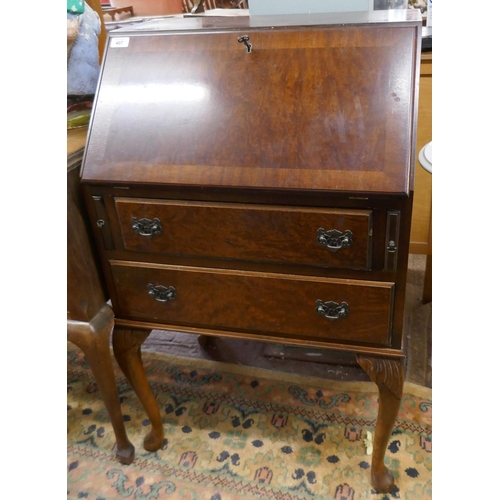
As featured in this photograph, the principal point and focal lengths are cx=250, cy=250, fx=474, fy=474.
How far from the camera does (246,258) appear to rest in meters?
0.97

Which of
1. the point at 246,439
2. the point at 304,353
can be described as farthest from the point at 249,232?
the point at 304,353

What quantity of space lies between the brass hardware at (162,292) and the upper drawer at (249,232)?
9cm

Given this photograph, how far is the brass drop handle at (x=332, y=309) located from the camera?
3.14 ft

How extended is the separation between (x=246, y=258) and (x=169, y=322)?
0.95 feet

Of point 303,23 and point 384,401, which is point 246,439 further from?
point 303,23

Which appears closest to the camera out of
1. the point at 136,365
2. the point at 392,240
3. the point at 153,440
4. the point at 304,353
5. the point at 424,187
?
the point at 392,240

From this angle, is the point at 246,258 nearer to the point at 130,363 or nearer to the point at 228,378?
the point at 130,363

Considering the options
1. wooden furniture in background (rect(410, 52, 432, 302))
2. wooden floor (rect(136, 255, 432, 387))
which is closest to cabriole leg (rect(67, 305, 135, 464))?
wooden floor (rect(136, 255, 432, 387))

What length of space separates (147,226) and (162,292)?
169 millimetres

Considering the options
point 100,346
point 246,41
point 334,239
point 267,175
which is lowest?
point 100,346

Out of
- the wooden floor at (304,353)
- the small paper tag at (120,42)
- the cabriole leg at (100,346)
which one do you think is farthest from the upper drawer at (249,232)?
the wooden floor at (304,353)

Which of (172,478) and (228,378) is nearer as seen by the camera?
(172,478)

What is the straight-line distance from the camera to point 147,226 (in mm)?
987
